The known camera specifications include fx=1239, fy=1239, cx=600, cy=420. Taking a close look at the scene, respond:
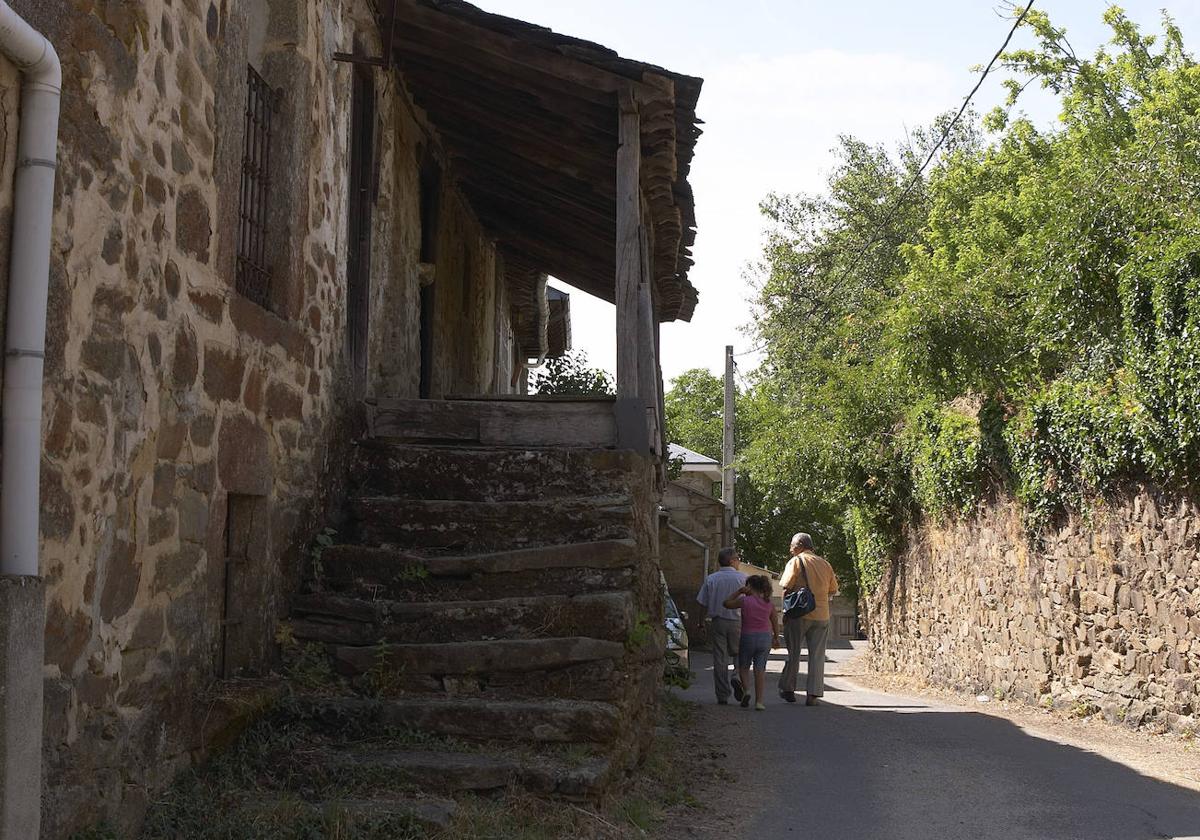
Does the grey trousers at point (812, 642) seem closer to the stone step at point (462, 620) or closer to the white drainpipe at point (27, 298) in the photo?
the stone step at point (462, 620)

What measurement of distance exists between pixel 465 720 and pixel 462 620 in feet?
2.32

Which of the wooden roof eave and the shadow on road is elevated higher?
the wooden roof eave

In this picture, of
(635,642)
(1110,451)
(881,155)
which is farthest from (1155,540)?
(881,155)

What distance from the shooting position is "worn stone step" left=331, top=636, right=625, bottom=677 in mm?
6117

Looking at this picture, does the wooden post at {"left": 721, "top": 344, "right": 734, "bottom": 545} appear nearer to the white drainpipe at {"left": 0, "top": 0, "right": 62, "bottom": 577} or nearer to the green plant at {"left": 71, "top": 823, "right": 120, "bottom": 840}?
the green plant at {"left": 71, "top": 823, "right": 120, "bottom": 840}

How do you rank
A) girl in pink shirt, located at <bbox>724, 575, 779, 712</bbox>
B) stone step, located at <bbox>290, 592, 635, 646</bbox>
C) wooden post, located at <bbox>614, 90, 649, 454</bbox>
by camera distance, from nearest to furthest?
stone step, located at <bbox>290, 592, 635, 646</bbox>, wooden post, located at <bbox>614, 90, 649, 454</bbox>, girl in pink shirt, located at <bbox>724, 575, 779, 712</bbox>

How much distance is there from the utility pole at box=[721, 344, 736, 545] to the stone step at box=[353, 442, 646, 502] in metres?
20.1

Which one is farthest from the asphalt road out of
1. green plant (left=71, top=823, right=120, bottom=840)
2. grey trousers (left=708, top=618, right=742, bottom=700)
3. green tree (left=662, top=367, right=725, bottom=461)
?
green tree (left=662, top=367, right=725, bottom=461)

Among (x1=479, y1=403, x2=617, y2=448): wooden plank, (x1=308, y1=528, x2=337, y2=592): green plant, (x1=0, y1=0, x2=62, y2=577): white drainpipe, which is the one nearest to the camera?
(x1=0, y1=0, x2=62, y2=577): white drainpipe

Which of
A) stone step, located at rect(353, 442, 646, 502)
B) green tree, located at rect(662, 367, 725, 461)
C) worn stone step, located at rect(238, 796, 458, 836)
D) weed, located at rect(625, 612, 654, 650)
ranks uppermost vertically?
green tree, located at rect(662, 367, 725, 461)

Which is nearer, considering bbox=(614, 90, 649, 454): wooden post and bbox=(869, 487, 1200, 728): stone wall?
bbox=(614, 90, 649, 454): wooden post

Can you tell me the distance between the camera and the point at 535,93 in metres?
8.83

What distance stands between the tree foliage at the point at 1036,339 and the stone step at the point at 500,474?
4677 millimetres

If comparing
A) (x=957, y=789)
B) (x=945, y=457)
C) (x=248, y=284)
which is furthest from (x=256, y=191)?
(x=945, y=457)
